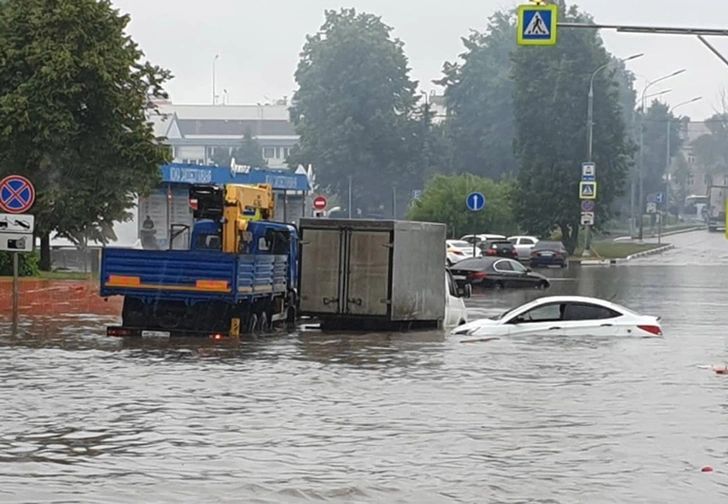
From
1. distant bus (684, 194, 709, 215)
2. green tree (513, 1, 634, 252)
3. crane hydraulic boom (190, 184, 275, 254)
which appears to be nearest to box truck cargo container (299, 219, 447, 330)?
crane hydraulic boom (190, 184, 275, 254)

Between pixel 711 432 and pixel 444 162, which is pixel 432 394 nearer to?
pixel 711 432

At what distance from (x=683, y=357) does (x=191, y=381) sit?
811 centimetres

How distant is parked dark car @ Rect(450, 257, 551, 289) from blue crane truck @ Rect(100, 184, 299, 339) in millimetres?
20434

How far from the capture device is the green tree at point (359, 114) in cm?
12031

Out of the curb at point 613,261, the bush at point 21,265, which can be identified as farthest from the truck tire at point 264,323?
the curb at point 613,261

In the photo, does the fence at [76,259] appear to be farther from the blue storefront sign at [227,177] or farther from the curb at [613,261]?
the curb at [613,261]

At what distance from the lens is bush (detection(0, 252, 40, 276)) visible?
1761 inches

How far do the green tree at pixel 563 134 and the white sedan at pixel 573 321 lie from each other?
6412cm

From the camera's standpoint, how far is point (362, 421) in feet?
50.3

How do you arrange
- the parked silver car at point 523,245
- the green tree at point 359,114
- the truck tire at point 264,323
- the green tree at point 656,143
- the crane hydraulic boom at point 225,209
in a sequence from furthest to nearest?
the green tree at point 656,143 → the green tree at point 359,114 → the parked silver car at point 523,245 → the crane hydraulic boom at point 225,209 → the truck tire at point 264,323

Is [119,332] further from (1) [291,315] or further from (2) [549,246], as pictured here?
(2) [549,246]

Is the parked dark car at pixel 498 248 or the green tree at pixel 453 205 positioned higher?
the green tree at pixel 453 205

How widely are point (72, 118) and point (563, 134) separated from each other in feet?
166

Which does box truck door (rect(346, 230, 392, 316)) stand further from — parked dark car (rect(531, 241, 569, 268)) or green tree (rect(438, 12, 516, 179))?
green tree (rect(438, 12, 516, 179))
